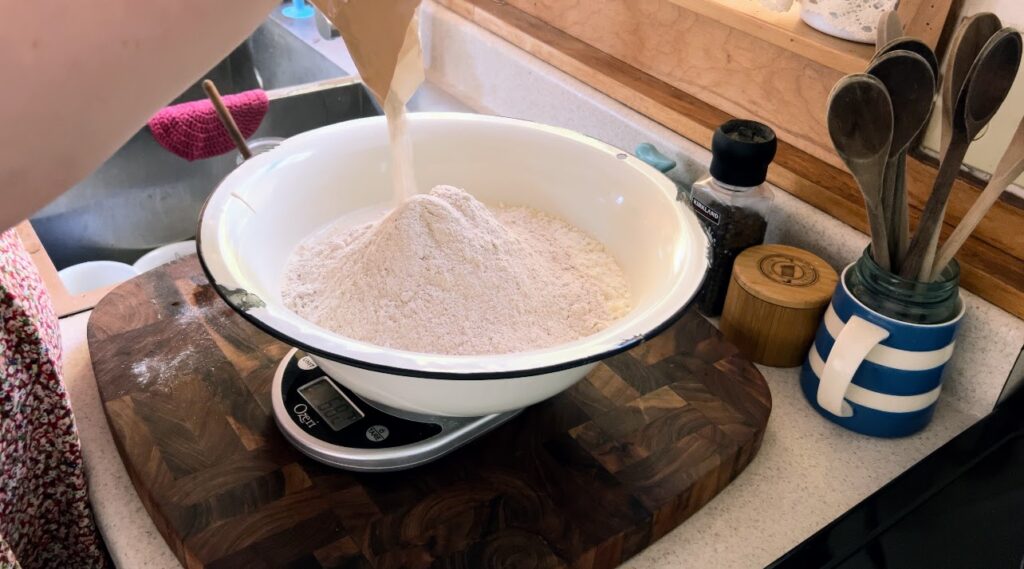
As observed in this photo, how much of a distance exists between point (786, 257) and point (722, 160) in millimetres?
114

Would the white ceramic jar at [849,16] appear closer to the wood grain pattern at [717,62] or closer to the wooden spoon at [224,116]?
the wood grain pattern at [717,62]

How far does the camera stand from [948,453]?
0.70 metres

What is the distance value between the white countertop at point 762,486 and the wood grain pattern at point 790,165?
5.6 inches

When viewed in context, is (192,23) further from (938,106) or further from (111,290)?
(938,106)

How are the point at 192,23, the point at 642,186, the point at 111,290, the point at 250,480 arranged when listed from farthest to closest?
1. the point at 111,290
2. the point at 642,186
3. the point at 250,480
4. the point at 192,23

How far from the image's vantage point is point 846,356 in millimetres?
696

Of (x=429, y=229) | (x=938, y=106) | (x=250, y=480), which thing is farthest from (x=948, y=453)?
(x=250, y=480)

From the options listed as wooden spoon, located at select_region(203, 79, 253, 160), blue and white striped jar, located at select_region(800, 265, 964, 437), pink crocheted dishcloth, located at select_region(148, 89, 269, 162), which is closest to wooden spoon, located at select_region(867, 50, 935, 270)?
blue and white striped jar, located at select_region(800, 265, 964, 437)

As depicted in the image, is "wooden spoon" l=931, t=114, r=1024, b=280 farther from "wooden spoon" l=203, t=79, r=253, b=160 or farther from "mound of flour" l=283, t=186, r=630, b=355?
"wooden spoon" l=203, t=79, r=253, b=160

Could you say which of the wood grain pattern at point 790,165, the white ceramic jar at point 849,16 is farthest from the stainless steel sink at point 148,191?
the white ceramic jar at point 849,16

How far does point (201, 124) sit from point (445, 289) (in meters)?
0.69

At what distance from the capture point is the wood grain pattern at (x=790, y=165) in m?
0.72

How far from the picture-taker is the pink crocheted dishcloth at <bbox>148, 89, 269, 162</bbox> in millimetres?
1149

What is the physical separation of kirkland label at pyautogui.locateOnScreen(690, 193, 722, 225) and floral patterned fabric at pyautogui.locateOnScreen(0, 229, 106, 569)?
59 centimetres
